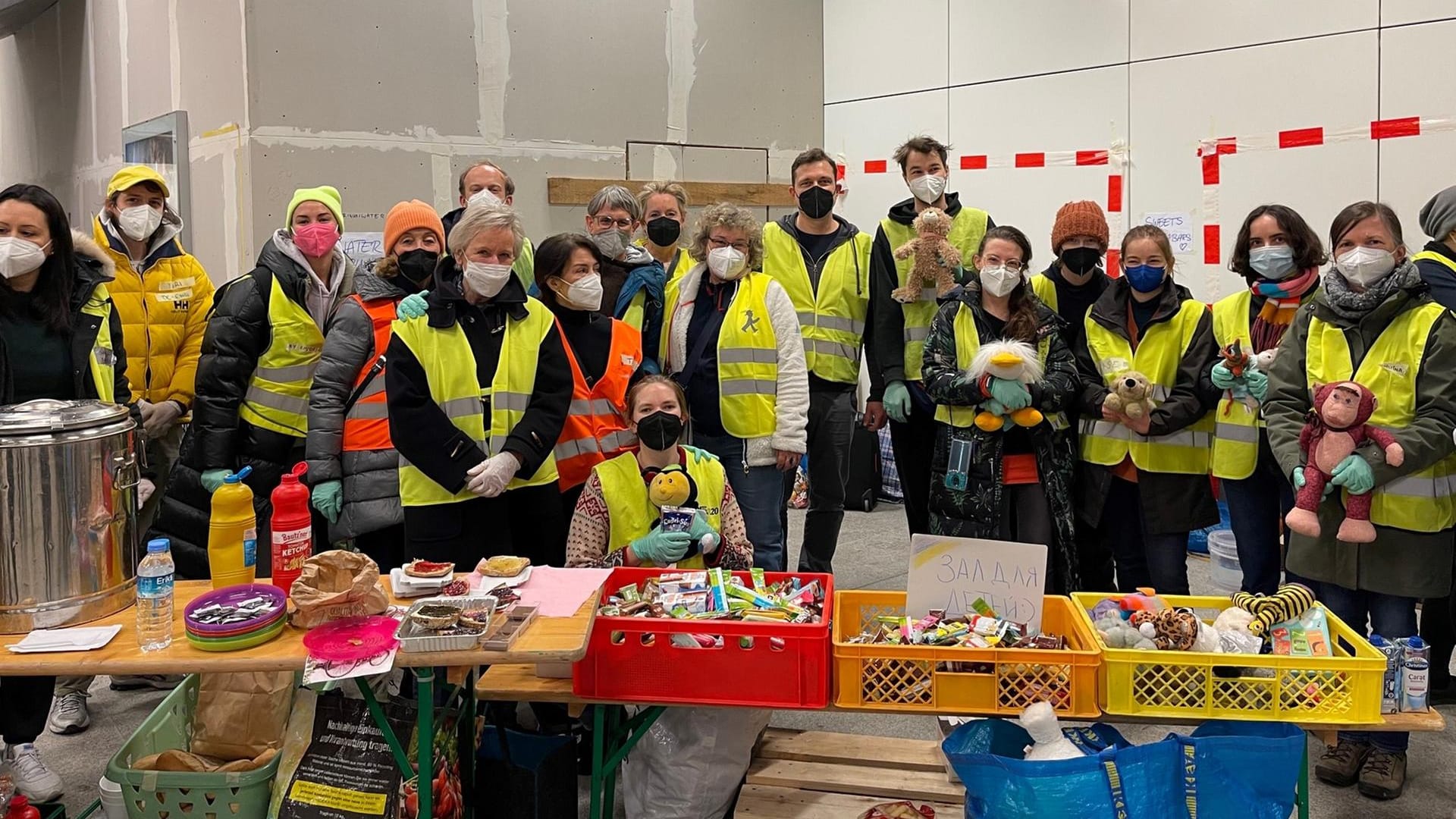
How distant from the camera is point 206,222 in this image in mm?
5836

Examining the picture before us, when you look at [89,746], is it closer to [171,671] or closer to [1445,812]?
[171,671]

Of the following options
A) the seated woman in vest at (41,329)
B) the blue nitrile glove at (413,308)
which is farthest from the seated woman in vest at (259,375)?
the blue nitrile glove at (413,308)

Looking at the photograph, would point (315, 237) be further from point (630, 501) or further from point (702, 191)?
point (702, 191)

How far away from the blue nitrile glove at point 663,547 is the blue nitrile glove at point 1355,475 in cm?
172

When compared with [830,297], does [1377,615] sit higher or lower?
lower

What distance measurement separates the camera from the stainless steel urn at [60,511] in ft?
6.72

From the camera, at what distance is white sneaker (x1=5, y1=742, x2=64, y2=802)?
2.94 metres

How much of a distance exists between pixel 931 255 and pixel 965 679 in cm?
203

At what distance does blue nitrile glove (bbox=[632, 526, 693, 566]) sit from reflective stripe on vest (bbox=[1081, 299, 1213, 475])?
1645 millimetres

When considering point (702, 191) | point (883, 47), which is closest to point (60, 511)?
point (702, 191)

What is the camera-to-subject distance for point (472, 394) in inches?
114

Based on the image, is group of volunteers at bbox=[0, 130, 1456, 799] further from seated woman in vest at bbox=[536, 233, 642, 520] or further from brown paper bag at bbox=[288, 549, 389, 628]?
brown paper bag at bbox=[288, 549, 389, 628]

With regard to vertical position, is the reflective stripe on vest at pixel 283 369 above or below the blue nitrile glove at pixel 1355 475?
above

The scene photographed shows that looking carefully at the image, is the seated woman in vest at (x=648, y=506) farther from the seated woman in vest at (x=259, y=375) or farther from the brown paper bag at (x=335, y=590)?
the seated woman in vest at (x=259, y=375)
